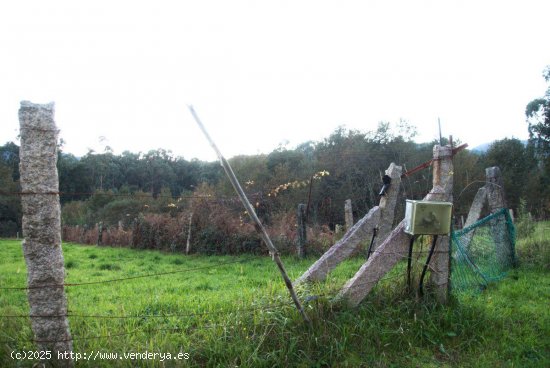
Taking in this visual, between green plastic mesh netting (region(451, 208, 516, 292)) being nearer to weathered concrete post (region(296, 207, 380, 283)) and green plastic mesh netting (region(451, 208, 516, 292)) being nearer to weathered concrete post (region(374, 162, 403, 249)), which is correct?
weathered concrete post (region(374, 162, 403, 249))

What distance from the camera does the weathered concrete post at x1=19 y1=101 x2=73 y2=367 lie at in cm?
291

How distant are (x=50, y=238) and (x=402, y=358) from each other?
3.14 m

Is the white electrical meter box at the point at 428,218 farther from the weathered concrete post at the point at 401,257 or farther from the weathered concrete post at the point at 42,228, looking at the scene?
the weathered concrete post at the point at 42,228

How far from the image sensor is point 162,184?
45844 mm

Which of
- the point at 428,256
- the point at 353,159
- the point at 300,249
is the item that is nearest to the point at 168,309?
the point at 428,256

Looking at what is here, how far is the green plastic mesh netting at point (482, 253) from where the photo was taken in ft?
16.0

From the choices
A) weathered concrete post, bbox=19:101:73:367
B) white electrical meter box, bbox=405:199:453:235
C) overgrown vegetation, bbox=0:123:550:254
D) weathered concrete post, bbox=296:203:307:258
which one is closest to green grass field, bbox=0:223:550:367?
weathered concrete post, bbox=19:101:73:367

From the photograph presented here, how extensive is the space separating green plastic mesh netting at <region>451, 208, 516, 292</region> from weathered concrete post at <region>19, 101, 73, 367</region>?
13.3 ft

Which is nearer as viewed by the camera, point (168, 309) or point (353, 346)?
point (353, 346)

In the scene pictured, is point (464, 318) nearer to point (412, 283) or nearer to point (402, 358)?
point (412, 283)

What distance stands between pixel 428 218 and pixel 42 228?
358 centimetres

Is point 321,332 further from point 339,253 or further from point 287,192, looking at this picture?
point 287,192

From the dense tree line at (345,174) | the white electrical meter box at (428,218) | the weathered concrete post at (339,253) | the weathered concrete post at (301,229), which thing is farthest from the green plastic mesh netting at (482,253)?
the dense tree line at (345,174)

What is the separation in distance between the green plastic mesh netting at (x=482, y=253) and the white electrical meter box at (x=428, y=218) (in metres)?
0.48
